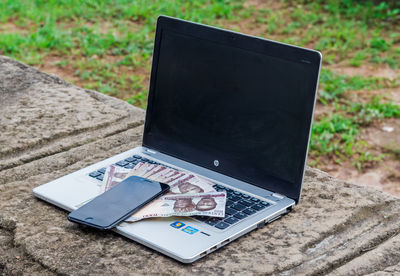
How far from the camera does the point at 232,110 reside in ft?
5.79

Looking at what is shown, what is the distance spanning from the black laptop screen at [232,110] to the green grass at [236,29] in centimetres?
195

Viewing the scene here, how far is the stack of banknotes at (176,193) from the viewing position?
1584 millimetres

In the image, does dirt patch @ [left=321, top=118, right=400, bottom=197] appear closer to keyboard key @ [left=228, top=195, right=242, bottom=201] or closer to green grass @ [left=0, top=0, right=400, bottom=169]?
green grass @ [left=0, top=0, right=400, bottom=169]

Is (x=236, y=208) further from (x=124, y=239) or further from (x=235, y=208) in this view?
(x=124, y=239)

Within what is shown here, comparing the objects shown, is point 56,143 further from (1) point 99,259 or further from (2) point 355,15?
(2) point 355,15

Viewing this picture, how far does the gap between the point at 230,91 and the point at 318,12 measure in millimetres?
4244

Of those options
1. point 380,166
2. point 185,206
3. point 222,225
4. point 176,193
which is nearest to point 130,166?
point 176,193

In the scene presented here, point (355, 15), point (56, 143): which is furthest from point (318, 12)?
point (56, 143)

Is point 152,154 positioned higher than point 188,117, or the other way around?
point 188,117

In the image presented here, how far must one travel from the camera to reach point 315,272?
152 cm

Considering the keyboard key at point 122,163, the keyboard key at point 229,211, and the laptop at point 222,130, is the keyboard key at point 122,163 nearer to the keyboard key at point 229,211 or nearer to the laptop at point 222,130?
the laptop at point 222,130

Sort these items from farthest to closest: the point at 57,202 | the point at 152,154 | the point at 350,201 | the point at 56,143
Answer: the point at 56,143, the point at 152,154, the point at 350,201, the point at 57,202

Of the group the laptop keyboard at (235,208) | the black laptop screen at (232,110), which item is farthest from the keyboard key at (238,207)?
the black laptop screen at (232,110)

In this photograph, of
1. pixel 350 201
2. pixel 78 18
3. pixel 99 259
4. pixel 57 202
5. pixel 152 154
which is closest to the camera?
pixel 99 259
